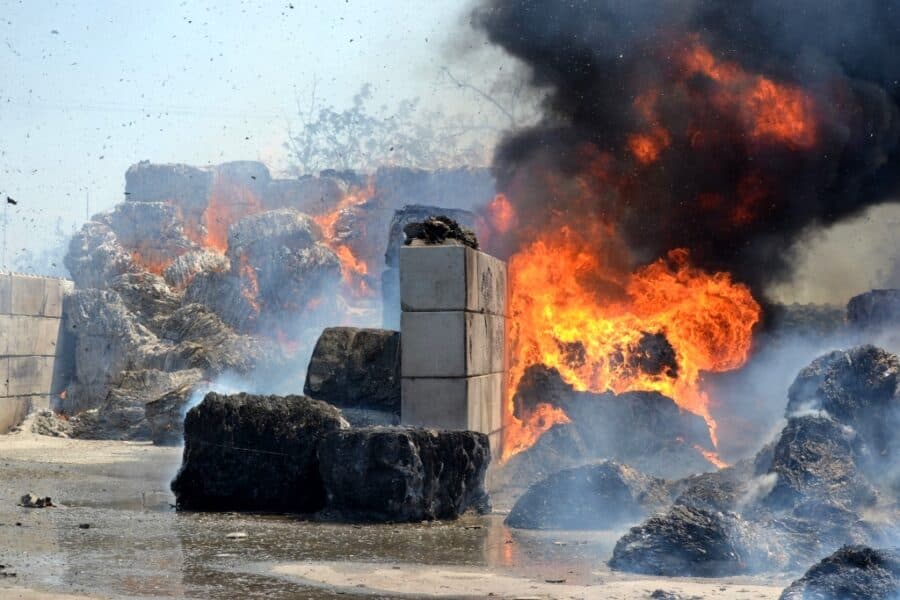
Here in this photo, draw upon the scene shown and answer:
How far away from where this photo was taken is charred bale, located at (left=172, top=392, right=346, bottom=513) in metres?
12.2

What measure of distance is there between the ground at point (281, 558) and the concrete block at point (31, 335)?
31.1ft

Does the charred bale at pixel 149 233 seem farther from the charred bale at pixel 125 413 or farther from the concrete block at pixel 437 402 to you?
the concrete block at pixel 437 402

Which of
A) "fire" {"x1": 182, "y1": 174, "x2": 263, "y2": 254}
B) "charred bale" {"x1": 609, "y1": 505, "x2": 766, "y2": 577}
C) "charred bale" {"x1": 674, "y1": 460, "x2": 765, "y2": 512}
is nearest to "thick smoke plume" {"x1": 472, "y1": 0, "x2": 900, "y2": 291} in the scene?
"charred bale" {"x1": 674, "y1": 460, "x2": 765, "y2": 512}

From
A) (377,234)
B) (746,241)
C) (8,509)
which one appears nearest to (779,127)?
(746,241)

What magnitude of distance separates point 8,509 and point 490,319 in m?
6.99

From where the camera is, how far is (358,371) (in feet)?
49.5

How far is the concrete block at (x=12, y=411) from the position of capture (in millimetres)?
21844

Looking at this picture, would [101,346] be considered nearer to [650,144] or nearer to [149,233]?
[149,233]

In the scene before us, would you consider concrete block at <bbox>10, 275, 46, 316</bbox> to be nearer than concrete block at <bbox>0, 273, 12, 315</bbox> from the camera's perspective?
No

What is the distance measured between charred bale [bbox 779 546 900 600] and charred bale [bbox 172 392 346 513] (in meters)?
5.72

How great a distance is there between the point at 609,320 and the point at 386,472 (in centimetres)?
860

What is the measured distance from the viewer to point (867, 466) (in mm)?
12859

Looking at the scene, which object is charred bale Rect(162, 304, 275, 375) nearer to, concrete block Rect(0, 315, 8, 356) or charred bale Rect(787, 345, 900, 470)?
concrete block Rect(0, 315, 8, 356)

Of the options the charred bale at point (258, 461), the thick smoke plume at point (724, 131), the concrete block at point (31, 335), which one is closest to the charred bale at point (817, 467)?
the charred bale at point (258, 461)
